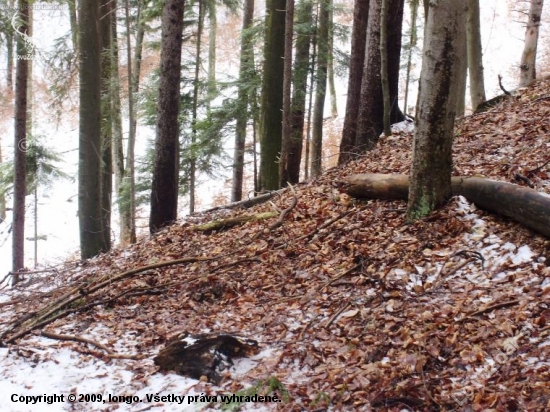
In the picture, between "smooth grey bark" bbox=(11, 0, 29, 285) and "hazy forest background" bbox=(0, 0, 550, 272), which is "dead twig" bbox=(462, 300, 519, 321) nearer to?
"hazy forest background" bbox=(0, 0, 550, 272)

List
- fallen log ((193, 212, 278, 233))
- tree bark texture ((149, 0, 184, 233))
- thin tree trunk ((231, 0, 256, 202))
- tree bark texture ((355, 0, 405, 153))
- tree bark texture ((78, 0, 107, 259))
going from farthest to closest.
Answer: thin tree trunk ((231, 0, 256, 202)), tree bark texture ((78, 0, 107, 259)), tree bark texture ((149, 0, 184, 233)), tree bark texture ((355, 0, 405, 153)), fallen log ((193, 212, 278, 233))

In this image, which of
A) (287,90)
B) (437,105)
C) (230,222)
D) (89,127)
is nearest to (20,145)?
(89,127)

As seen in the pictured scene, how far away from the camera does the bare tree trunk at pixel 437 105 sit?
478 cm

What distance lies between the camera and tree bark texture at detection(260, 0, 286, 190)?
10.9m

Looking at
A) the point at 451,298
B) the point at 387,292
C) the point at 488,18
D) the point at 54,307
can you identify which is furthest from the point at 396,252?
the point at 488,18

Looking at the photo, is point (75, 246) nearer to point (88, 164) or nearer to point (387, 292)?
point (88, 164)

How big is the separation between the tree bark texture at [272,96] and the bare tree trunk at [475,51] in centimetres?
456

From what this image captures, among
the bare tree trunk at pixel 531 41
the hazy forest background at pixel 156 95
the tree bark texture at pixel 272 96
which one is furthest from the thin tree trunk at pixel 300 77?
the bare tree trunk at pixel 531 41

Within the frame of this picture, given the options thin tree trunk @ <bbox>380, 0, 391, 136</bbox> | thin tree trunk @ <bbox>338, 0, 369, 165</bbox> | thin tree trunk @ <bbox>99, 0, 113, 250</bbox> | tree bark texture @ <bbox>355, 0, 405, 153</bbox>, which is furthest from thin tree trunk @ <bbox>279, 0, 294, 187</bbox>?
thin tree trunk @ <bbox>99, 0, 113, 250</bbox>

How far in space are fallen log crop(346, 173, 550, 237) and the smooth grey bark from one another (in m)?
7.63

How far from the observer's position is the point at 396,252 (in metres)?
5.24

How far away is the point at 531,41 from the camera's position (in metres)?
10.3

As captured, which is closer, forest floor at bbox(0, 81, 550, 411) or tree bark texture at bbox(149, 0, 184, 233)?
forest floor at bbox(0, 81, 550, 411)

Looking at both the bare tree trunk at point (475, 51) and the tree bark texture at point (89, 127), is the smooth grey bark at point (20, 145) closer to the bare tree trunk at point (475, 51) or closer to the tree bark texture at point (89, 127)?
the tree bark texture at point (89, 127)
